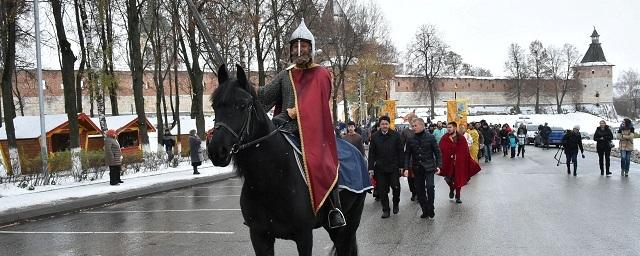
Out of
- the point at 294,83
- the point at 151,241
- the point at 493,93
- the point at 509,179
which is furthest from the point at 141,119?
the point at 493,93

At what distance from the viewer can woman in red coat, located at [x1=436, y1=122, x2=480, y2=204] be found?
13422 mm

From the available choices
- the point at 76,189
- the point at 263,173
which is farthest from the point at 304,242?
the point at 76,189

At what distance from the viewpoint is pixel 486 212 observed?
456 inches

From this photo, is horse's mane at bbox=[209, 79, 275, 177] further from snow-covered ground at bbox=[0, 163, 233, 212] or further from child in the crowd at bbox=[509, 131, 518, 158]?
child in the crowd at bbox=[509, 131, 518, 158]

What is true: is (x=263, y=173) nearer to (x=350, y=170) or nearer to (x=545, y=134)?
(x=350, y=170)

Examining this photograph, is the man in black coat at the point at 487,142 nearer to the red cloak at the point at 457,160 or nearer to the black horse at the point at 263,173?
the red cloak at the point at 457,160

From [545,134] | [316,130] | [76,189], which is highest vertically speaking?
[316,130]

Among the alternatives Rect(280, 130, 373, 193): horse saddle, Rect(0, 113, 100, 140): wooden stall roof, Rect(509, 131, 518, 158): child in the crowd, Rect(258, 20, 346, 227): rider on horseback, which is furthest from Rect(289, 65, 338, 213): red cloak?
Rect(509, 131, 518, 158): child in the crowd

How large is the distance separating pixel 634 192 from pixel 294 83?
482 inches

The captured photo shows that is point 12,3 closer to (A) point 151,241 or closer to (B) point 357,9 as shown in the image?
(A) point 151,241

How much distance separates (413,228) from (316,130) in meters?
5.49

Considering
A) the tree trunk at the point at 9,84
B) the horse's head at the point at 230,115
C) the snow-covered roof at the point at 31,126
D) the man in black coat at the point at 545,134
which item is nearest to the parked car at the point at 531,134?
the man in black coat at the point at 545,134

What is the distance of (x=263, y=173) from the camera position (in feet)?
14.7

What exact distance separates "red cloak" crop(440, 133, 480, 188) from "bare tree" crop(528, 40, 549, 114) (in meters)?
87.9
